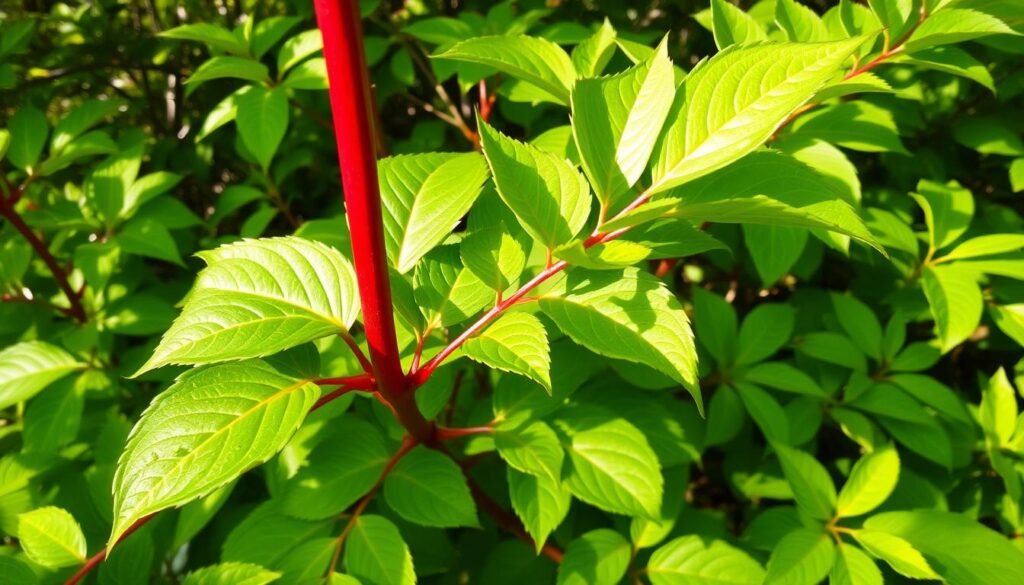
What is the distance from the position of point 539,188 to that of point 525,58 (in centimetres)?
35

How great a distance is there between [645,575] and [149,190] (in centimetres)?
121

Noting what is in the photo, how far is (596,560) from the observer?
949mm

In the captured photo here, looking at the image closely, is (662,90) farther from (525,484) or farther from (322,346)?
(322,346)

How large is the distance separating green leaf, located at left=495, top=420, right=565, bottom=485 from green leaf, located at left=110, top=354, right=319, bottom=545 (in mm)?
298

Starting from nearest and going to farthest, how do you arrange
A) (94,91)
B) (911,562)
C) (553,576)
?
(911,562), (553,576), (94,91)

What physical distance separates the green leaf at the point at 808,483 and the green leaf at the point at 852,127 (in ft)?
1.66

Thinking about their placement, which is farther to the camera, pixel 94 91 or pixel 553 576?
pixel 94 91

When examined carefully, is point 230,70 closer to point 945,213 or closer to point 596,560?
point 596,560

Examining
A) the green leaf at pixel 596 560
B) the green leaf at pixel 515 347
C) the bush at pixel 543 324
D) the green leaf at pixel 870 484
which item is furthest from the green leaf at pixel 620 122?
the green leaf at pixel 870 484

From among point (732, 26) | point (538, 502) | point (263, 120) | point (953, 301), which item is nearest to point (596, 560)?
point (538, 502)

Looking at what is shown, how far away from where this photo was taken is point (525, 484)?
908 millimetres

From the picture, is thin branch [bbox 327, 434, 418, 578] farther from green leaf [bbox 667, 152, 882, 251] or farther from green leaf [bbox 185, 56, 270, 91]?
green leaf [bbox 185, 56, 270, 91]

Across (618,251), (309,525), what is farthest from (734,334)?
(309,525)

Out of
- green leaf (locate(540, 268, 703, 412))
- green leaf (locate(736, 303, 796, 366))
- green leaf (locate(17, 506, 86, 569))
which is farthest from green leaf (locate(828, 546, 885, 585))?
green leaf (locate(17, 506, 86, 569))
